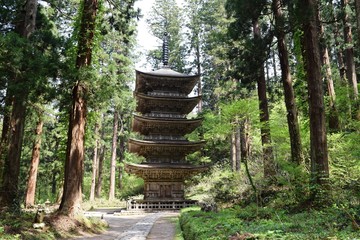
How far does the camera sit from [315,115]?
8.08 meters

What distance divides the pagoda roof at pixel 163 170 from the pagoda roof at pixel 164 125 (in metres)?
2.78

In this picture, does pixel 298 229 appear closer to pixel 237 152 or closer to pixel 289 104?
pixel 289 104

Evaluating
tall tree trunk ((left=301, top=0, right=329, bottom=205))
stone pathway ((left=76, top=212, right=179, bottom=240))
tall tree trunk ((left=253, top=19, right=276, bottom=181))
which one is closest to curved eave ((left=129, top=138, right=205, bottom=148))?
tall tree trunk ((left=253, top=19, right=276, bottom=181))

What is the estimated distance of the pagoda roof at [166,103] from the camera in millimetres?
22531

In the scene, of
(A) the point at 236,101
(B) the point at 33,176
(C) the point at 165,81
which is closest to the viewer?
(A) the point at 236,101

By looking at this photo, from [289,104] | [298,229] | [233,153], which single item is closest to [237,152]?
[233,153]

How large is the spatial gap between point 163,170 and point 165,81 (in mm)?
7067

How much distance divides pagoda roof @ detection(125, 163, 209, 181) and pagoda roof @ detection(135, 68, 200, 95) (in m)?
6.40

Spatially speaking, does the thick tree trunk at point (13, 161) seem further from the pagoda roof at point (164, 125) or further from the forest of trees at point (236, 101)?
the pagoda roof at point (164, 125)

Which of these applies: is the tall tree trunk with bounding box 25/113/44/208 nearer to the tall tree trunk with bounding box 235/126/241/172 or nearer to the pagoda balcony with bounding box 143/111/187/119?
the pagoda balcony with bounding box 143/111/187/119

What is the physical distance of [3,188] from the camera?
405 inches

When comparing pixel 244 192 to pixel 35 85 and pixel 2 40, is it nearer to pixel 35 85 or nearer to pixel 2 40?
pixel 35 85

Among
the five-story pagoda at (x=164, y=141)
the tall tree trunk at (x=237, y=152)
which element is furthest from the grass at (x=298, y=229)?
the tall tree trunk at (x=237, y=152)

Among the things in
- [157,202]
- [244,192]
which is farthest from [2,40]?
[157,202]
